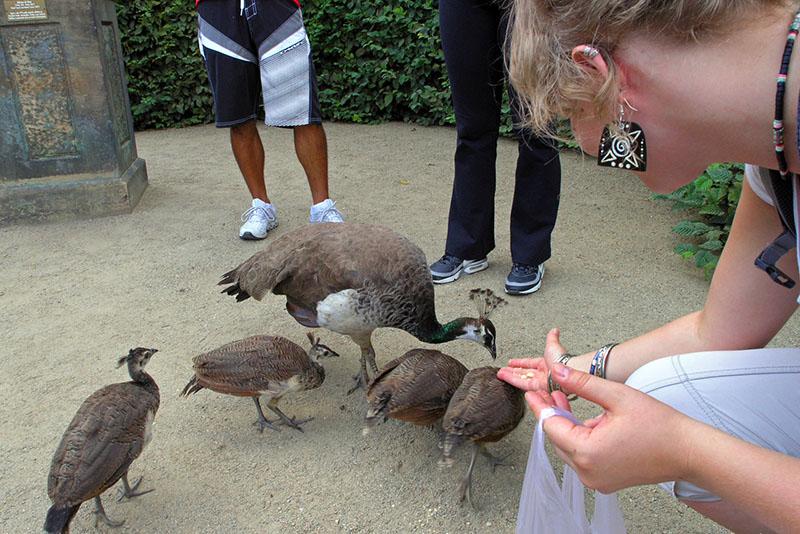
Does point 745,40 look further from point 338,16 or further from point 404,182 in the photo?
point 338,16

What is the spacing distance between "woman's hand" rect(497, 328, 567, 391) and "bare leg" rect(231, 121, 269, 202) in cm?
324

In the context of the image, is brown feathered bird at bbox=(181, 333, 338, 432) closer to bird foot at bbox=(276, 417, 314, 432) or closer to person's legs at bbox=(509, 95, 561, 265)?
bird foot at bbox=(276, 417, 314, 432)

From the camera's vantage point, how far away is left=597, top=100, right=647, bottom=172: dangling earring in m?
1.36

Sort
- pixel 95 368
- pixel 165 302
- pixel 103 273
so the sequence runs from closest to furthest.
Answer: pixel 95 368 < pixel 165 302 < pixel 103 273

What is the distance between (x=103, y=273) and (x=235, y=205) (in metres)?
1.57

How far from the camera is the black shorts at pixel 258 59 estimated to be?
451cm

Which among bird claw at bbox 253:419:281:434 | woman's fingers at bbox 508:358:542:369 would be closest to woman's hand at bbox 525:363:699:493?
woman's fingers at bbox 508:358:542:369

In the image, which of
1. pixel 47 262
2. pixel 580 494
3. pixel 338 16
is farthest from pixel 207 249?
pixel 338 16

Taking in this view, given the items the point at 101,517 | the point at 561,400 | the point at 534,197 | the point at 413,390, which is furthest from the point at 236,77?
the point at 561,400

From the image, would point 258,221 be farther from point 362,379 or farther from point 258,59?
point 362,379

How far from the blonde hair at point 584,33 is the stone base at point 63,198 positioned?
4.64 metres

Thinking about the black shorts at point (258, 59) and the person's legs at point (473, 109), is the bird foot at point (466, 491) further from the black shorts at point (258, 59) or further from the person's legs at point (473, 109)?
the black shorts at point (258, 59)

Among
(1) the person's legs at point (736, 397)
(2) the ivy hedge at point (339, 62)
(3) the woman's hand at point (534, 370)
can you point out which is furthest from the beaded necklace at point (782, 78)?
(2) the ivy hedge at point (339, 62)

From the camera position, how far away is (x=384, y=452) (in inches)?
106
